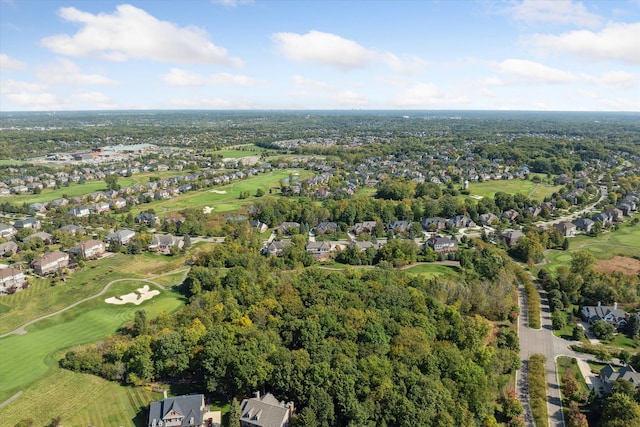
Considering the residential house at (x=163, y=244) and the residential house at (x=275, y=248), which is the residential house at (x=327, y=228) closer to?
the residential house at (x=275, y=248)

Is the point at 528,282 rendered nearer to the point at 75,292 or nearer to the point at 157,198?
the point at 75,292

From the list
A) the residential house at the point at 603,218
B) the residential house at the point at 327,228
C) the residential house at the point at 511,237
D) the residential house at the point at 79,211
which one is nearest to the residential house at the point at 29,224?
the residential house at the point at 79,211

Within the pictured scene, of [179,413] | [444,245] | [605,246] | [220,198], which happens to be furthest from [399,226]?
[179,413]

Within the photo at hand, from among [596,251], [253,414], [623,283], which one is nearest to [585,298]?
[623,283]

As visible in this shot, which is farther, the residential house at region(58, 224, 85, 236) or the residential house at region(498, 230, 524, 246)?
the residential house at region(58, 224, 85, 236)

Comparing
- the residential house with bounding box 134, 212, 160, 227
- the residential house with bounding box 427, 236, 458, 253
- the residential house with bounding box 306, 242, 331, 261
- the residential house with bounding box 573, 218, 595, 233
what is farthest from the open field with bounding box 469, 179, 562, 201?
the residential house with bounding box 134, 212, 160, 227

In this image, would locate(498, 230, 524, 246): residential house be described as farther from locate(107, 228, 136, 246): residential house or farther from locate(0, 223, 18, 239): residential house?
locate(0, 223, 18, 239): residential house

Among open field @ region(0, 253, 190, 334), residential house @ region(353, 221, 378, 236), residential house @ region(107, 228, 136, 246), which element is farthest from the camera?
residential house @ region(353, 221, 378, 236)

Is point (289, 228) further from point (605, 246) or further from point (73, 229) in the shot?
point (605, 246)
